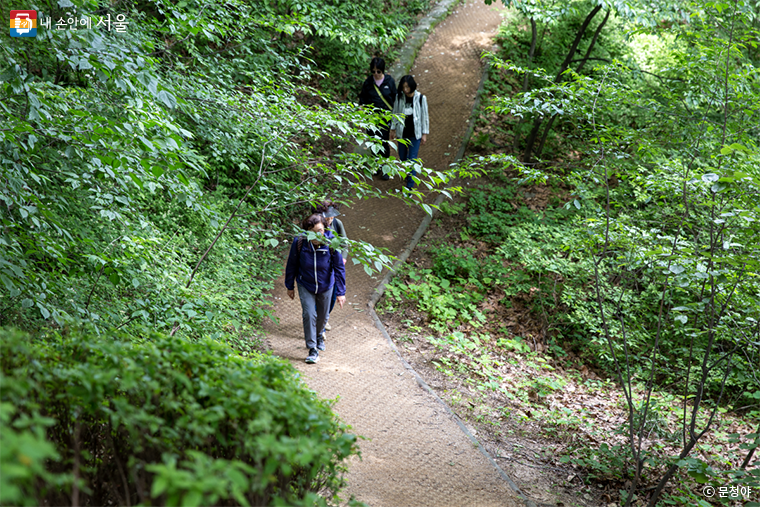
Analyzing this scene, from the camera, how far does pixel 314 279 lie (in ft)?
19.8

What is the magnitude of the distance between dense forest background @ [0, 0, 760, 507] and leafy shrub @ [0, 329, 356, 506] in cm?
2

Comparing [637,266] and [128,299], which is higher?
[637,266]

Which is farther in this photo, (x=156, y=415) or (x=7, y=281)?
(x=7, y=281)

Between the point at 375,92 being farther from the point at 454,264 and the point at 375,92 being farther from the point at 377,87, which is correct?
the point at 454,264

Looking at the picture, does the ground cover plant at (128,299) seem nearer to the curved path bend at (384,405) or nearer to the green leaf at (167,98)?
the green leaf at (167,98)

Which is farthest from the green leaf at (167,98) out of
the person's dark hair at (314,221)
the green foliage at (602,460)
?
the green foliage at (602,460)

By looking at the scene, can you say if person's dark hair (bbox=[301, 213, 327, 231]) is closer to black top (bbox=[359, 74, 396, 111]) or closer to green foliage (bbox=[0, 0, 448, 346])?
green foliage (bbox=[0, 0, 448, 346])

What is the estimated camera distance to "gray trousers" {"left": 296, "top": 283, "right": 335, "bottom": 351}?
617cm

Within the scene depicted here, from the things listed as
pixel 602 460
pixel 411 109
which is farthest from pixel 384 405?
pixel 411 109

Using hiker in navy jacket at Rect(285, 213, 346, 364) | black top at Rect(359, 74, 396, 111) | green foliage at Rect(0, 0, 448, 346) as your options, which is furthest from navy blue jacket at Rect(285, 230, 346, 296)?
black top at Rect(359, 74, 396, 111)

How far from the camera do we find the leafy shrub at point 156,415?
1.68 meters

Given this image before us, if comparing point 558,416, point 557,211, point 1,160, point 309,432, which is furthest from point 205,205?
point 557,211

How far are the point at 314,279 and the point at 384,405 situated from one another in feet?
5.73

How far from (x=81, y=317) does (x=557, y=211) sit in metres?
9.05
